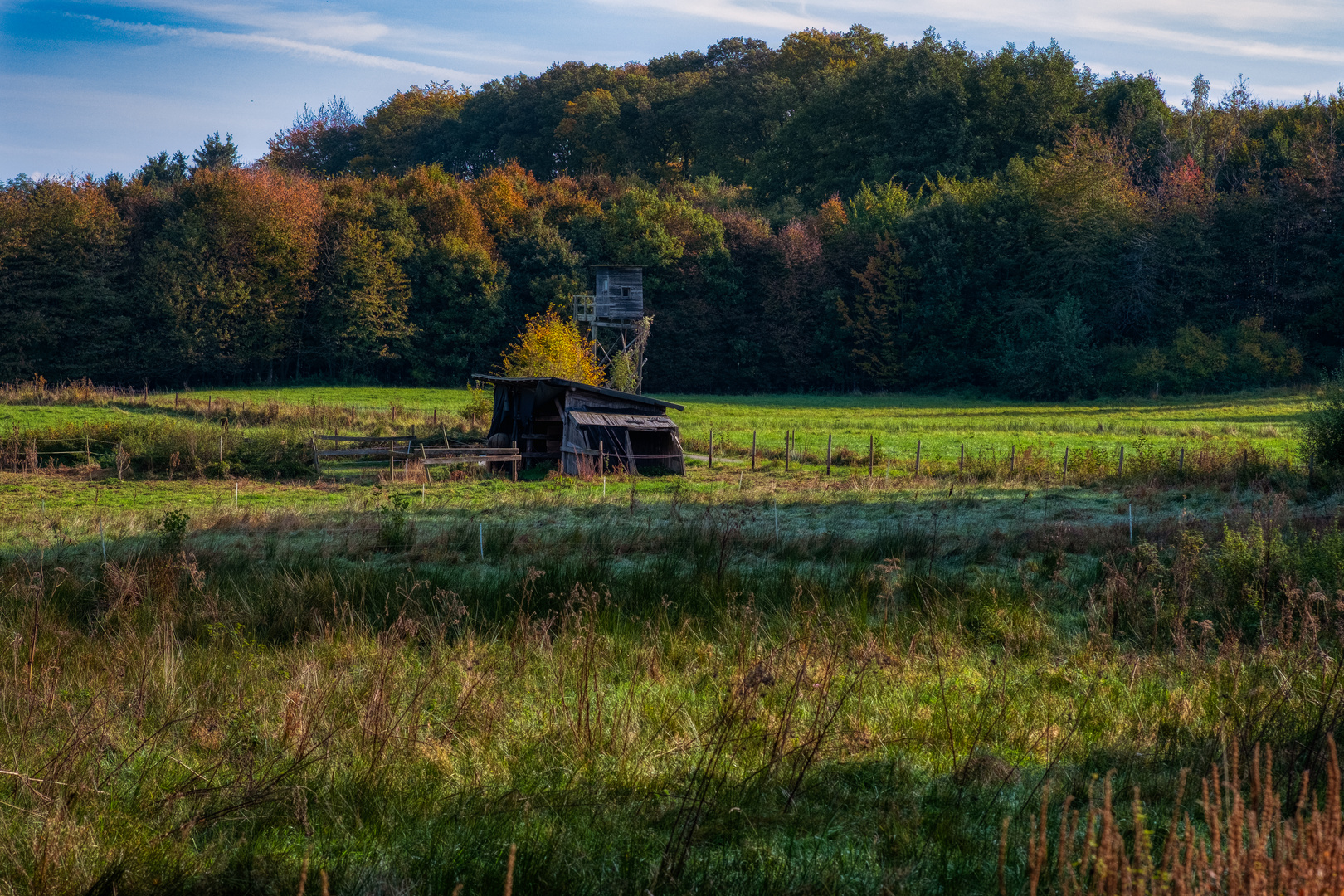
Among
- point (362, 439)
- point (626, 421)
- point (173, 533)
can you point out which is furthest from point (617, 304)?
point (173, 533)

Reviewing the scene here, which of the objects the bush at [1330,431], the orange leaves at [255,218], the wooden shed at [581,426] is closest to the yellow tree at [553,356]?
the wooden shed at [581,426]

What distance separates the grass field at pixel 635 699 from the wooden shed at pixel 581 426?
12.8 metres

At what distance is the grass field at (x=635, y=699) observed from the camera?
3.60 metres

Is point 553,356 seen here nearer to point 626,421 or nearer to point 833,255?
point 626,421

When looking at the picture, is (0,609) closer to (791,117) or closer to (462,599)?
(462,599)

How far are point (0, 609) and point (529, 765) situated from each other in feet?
16.7

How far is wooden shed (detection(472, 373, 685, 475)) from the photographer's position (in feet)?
85.4

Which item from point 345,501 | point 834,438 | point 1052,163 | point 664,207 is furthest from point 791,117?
point 345,501

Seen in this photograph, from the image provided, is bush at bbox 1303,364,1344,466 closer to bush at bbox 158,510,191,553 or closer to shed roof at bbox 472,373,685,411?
shed roof at bbox 472,373,685,411

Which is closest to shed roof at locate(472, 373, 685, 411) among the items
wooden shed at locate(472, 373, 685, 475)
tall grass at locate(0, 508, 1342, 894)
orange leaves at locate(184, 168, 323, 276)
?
wooden shed at locate(472, 373, 685, 475)

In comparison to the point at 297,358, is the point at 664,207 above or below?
→ above

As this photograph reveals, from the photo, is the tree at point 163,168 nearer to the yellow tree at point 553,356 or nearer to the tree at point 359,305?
the tree at point 359,305

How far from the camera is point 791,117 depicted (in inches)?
2781

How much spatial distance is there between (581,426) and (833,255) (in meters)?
38.8
